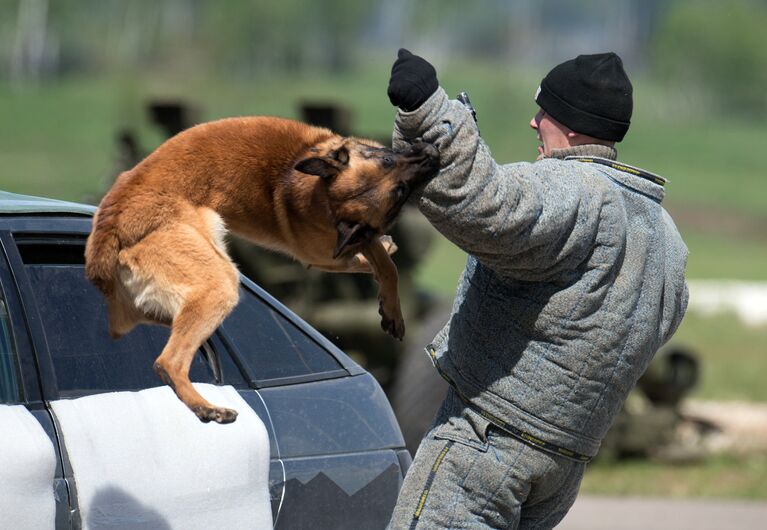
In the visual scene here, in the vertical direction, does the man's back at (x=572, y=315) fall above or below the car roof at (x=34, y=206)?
above

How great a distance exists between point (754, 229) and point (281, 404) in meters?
51.2

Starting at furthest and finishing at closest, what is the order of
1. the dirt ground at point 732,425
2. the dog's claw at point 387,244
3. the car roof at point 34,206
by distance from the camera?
the dirt ground at point 732,425
the dog's claw at point 387,244
the car roof at point 34,206

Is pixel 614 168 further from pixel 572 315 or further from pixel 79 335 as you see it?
pixel 79 335

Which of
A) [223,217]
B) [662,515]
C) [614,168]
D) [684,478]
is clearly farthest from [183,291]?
[684,478]

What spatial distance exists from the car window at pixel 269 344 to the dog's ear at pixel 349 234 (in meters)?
0.57

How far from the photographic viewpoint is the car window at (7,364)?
3.47 meters

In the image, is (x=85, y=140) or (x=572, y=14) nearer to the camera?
(x=85, y=140)

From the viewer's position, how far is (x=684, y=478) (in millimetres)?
10078

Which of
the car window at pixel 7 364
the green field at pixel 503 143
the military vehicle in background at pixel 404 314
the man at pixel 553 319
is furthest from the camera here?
the green field at pixel 503 143

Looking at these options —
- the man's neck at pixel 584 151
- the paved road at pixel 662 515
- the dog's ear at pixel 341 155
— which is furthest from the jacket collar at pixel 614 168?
the paved road at pixel 662 515

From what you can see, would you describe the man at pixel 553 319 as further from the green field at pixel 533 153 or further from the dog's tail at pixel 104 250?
the green field at pixel 533 153

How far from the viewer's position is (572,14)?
163m

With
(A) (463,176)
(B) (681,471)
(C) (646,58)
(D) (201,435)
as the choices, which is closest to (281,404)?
(D) (201,435)

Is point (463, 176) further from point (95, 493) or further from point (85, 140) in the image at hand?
point (85, 140)
